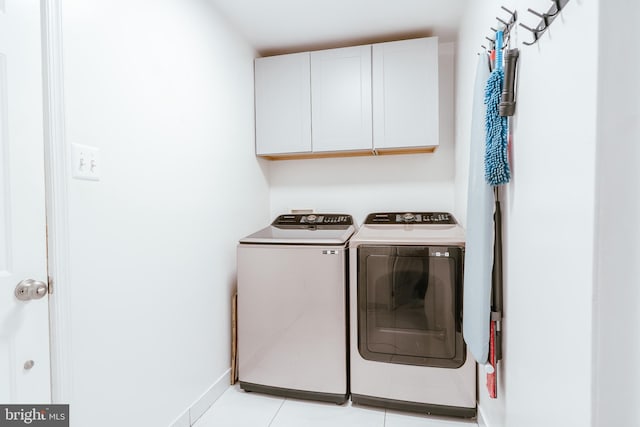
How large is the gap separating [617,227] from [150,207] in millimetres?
1586

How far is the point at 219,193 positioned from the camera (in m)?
1.94

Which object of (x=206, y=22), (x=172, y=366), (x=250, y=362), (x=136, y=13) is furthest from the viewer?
(x=250, y=362)

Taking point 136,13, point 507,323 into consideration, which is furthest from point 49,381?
point 507,323

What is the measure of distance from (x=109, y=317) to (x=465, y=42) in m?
2.38

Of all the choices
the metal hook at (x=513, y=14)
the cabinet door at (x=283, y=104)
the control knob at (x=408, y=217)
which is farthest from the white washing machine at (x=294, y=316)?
the metal hook at (x=513, y=14)

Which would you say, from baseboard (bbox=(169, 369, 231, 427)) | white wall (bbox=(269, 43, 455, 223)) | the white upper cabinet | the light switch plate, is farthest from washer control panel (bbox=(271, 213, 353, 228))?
the light switch plate

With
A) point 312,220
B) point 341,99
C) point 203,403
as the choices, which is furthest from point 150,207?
point 341,99

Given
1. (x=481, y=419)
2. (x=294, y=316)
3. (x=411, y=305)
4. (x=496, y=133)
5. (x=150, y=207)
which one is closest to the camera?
(x=496, y=133)

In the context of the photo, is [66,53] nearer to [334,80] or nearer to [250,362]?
[334,80]

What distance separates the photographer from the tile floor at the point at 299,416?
5.49 feet

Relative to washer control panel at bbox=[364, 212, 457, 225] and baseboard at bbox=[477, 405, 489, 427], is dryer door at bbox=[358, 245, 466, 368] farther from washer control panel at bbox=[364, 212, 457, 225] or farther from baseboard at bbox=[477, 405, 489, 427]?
washer control panel at bbox=[364, 212, 457, 225]

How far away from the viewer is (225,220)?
6.57 ft

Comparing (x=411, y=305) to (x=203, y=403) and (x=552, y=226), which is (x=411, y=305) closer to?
(x=552, y=226)

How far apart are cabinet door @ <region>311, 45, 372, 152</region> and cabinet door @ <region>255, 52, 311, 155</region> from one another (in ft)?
0.23
